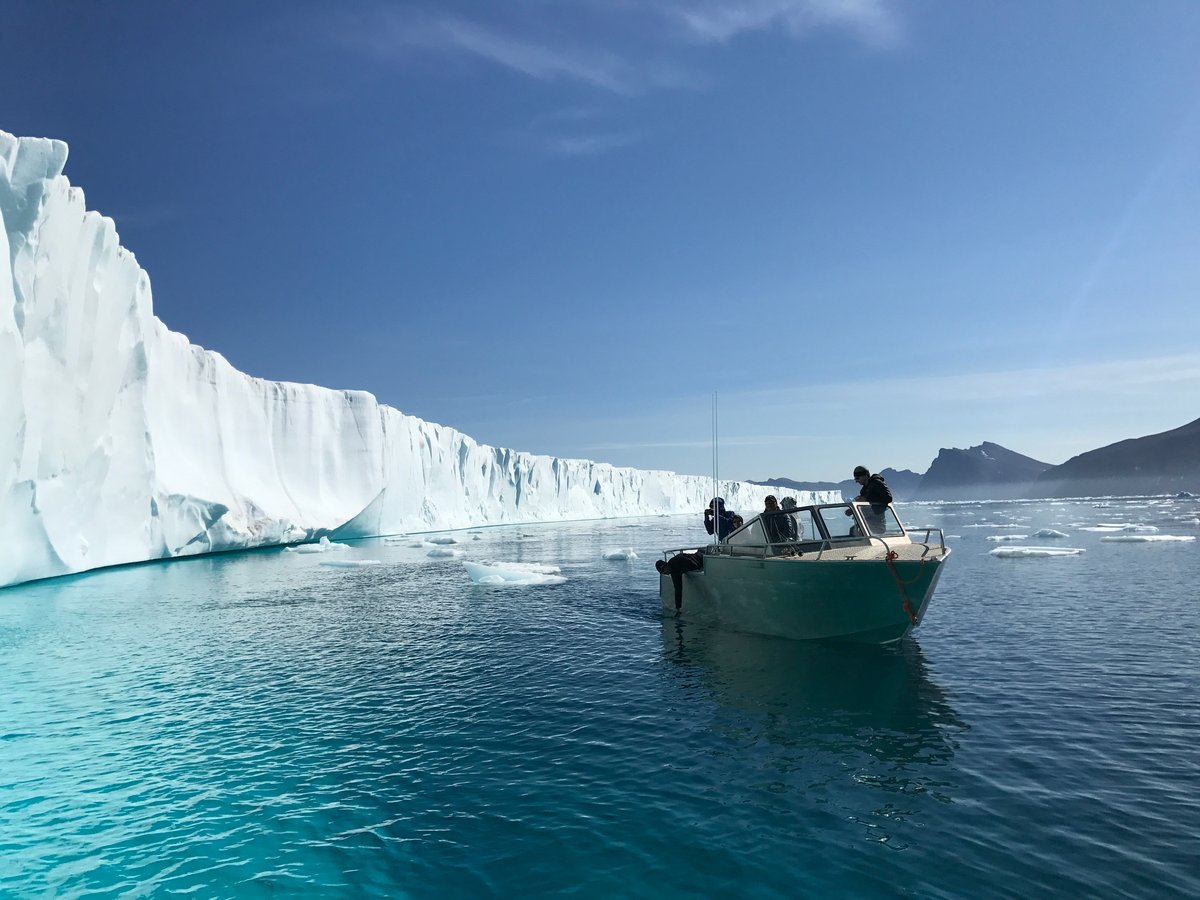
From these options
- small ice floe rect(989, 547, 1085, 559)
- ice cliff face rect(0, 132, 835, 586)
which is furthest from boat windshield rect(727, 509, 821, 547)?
ice cliff face rect(0, 132, 835, 586)

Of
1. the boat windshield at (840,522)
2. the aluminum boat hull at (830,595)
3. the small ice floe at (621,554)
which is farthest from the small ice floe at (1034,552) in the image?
the boat windshield at (840,522)

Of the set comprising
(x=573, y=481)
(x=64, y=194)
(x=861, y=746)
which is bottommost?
(x=861, y=746)

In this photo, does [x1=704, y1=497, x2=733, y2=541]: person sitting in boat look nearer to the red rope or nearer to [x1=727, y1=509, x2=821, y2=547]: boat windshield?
[x1=727, y1=509, x2=821, y2=547]: boat windshield

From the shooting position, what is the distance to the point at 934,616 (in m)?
17.8

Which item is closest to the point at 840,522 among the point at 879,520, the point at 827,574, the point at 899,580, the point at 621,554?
the point at 879,520

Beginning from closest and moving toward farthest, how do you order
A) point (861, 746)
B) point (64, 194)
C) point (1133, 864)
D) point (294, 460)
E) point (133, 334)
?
point (1133, 864) → point (861, 746) → point (64, 194) → point (133, 334) → point (294, 460)

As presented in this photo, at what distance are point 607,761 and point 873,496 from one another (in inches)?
340

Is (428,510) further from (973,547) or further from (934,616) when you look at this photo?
(934,616)

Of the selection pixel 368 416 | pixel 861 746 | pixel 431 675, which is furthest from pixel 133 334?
pixel 861 746

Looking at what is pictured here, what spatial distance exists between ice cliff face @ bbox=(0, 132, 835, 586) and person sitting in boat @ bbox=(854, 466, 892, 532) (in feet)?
99.2

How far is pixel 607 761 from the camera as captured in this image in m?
8.41

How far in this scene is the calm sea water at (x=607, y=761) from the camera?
604cm

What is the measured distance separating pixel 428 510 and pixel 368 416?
1568 centimetres

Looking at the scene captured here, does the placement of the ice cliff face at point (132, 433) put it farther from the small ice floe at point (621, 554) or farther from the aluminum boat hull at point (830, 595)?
the aluminum boat hull at point (830, 595)
